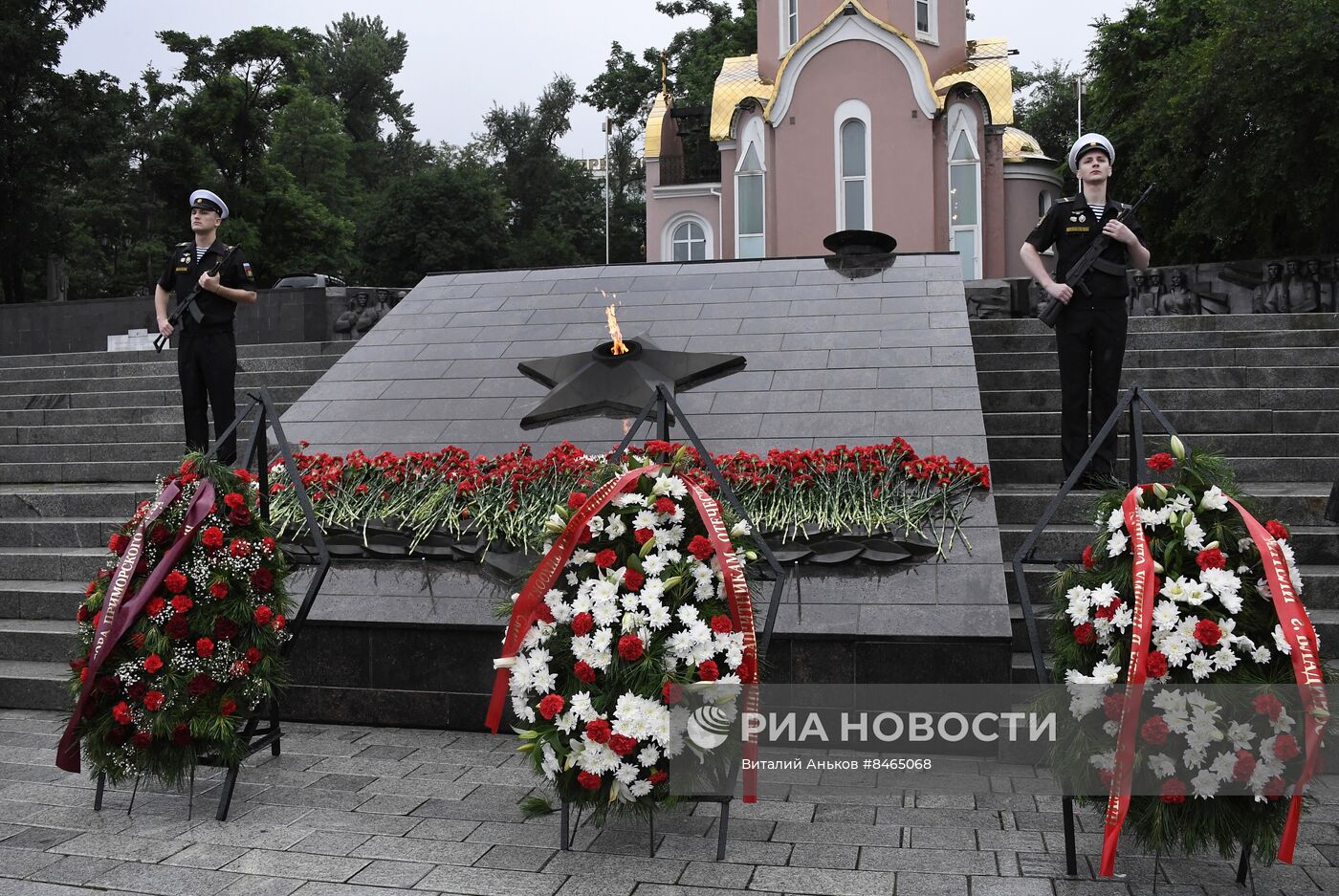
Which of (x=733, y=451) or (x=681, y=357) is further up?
(x=681, y=357)

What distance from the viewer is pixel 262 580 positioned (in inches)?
167

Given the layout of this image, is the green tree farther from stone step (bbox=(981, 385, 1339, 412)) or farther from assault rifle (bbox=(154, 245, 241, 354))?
assault rifle (bbox=(154, 245, 241, 354))

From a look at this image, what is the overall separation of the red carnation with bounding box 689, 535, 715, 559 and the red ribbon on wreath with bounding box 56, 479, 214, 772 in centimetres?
182

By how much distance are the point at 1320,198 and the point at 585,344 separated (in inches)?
611

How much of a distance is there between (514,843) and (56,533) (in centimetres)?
498

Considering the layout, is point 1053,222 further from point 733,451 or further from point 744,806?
point 744,806

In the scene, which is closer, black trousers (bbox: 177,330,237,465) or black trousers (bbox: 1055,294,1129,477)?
black trousers (bbox: 1055,294,1129,477)

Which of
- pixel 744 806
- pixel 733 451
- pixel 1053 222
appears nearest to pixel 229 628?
pixel 744 806

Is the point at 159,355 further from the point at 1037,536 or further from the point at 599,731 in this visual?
the point at 1037,536

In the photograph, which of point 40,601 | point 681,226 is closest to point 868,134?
point 681,226

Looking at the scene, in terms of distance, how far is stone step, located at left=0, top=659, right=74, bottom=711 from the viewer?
571 centimetres

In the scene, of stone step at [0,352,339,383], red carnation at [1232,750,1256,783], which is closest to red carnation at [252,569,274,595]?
red carnation at [1232,750,1256,783]

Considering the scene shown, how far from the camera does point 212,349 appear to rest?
7.14 meters

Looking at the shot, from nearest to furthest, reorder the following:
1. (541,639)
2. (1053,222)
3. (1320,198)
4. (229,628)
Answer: (541,639), (229,628), (1053,222), (1320,198)
